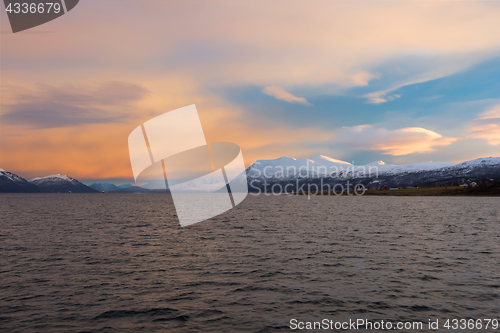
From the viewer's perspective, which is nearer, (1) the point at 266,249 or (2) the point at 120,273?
(2) the point at 120,273

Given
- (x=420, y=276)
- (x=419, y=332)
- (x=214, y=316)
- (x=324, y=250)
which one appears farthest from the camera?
(x=324, y=250)

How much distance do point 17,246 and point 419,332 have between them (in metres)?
53.8

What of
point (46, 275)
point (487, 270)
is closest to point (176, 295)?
point (46, 275)

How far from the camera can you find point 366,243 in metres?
47.6

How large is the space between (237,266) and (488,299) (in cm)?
2267

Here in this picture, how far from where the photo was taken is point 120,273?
31266mm

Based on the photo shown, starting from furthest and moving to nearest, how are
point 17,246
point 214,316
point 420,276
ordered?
point 17,246 → point 420,276 → point 214,316

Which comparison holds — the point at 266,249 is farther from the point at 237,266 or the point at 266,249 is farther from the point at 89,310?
the point at 89,310

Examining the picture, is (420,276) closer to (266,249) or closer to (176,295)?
(266,249)

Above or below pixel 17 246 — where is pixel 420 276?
below

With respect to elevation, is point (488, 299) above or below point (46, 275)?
below

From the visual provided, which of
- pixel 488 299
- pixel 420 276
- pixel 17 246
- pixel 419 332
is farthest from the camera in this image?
pixel 17 246

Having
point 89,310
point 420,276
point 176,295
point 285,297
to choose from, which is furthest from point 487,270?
point 89,310

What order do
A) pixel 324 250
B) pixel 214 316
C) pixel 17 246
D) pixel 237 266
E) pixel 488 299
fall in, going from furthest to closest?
pixel 17 246 < pixel 324 250 < pixel 237 266 < pixel 488 299 < pixel 214 316
